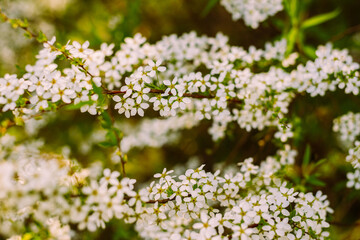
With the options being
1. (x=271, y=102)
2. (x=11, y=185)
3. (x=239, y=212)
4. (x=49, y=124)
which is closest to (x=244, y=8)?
(x=271, y=102)

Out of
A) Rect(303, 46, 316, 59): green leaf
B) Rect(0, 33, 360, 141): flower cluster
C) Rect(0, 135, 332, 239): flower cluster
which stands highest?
Rect(303, 46, 316, 59): green leaf

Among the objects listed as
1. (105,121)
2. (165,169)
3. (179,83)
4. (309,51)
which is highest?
(309,51)

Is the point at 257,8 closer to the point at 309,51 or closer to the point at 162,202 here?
the point at 309,51

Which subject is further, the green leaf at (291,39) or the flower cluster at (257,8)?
the green leaf at (291,39)

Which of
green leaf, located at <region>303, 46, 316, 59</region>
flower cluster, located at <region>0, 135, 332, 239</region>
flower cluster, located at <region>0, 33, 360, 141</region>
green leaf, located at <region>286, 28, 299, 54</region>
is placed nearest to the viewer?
flower cluster, located at <region>0, 135, 332, 239</region>

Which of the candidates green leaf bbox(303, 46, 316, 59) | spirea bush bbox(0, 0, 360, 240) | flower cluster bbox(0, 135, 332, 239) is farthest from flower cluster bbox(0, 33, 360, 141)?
green leaf bbox(303, 46, 316, 59)

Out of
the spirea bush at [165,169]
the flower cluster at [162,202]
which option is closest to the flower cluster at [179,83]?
the spirea bush at [165,169]

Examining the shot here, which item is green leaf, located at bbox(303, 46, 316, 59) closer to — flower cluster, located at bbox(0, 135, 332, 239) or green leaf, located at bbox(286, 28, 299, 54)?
green leaf, located at bbox(286, 28, 299, 54)

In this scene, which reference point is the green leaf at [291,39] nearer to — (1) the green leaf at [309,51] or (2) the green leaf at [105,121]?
(1) the green leaf at [309,51]

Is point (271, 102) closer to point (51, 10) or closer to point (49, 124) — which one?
point (49, 124)

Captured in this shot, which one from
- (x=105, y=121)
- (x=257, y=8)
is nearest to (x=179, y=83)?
(x=105, y=121)

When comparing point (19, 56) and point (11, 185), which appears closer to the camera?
point (11, 185)
